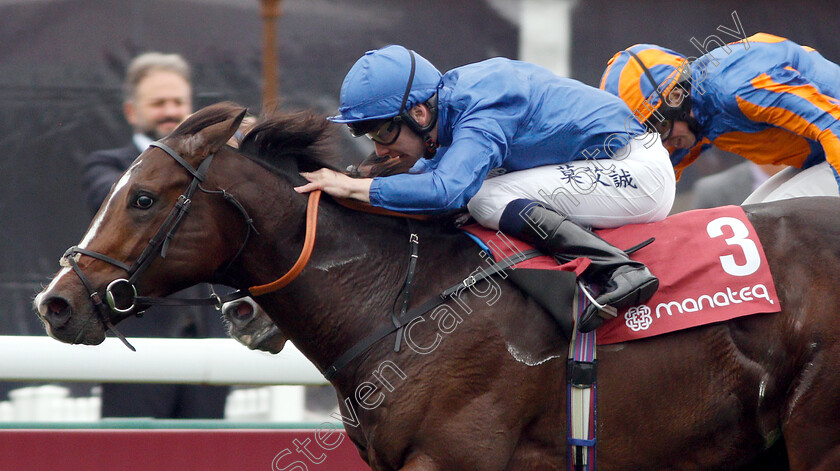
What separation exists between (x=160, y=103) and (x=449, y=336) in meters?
2.24

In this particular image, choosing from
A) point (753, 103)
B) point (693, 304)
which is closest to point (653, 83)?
point (753, 103)

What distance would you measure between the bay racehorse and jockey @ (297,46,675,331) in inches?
7.0

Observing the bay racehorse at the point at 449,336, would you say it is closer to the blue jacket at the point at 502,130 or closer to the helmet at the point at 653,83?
the blue jacket at the point at 502,130

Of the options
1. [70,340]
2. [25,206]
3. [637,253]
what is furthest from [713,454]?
[25,206]

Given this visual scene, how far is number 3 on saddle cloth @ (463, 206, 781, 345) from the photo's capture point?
10.4 ft

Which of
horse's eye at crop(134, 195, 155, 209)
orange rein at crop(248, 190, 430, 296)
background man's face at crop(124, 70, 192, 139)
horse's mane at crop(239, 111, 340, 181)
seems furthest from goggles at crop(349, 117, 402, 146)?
background man's face at crop(124, 70, 192, 139)

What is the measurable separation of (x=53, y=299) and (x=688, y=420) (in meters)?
1.94

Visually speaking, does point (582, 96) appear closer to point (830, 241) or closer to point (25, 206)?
point (830, 241)

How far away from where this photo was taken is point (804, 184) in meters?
3.79

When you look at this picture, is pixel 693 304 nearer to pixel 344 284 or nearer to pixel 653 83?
pixel 653 83

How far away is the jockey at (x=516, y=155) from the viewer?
3.14 metres

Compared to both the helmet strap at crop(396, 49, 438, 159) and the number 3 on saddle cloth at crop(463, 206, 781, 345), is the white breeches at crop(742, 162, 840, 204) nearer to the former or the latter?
the number 3 on saddle cloth at crop(463, 206, 781, 345)

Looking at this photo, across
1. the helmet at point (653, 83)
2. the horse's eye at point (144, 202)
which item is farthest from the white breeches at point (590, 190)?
the horse's eye at point (144, 202)

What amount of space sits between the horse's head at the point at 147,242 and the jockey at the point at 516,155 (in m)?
0.33
